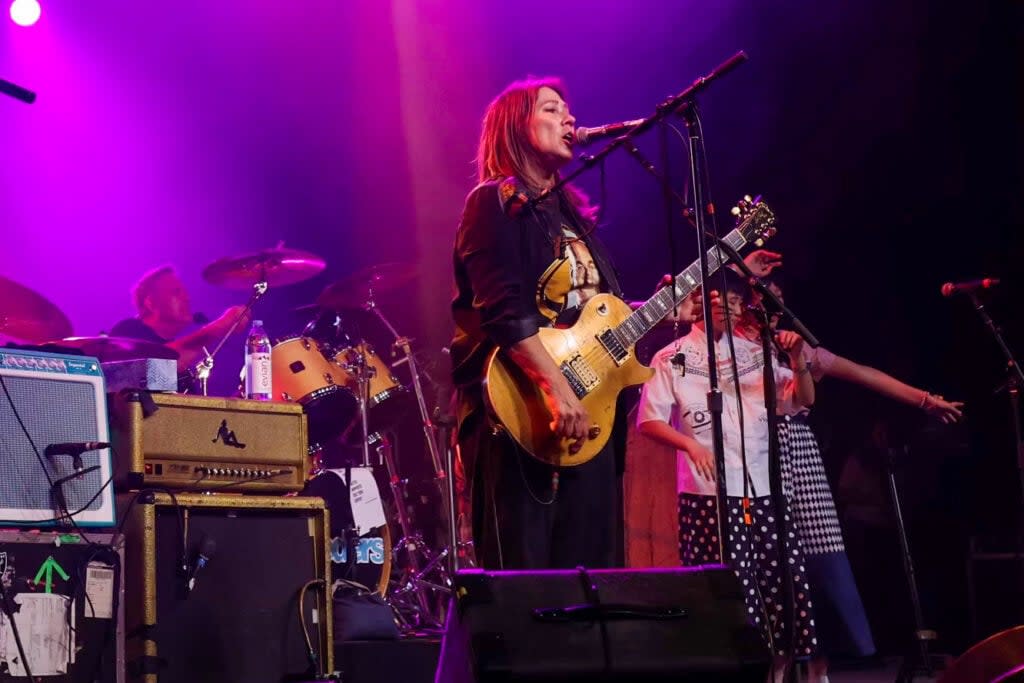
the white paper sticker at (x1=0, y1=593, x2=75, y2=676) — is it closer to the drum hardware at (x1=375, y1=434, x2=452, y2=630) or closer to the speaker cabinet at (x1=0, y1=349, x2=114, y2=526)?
the speaker cabinet at (x1=0, y1=349, x2=114, y2=526)

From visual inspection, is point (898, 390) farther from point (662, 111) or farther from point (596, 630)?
point (596, 630)

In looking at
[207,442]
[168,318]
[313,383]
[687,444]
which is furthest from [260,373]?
[168,318]

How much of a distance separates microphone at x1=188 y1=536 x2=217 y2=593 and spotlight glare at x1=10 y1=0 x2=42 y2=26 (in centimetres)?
484

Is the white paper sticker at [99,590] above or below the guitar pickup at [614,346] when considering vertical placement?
below

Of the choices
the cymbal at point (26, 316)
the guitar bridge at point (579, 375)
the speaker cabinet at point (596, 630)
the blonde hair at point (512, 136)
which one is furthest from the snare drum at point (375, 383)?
the speaker cabinet at point (596, 630)

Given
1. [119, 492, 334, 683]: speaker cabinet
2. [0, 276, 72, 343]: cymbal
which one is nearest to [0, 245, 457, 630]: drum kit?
[0, 276, 72, 343]: cymbal

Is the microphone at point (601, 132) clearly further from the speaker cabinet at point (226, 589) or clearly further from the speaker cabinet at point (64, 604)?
the speaker cabinet at point (64, 604)

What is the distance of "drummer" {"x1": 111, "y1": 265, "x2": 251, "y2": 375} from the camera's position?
6926 mm

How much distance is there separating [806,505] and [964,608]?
8.62 feet

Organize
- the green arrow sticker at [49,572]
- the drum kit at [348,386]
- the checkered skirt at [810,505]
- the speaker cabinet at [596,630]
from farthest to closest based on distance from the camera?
the drum kit at [348,386], the checkered skirt at [810,505], the green arrow sticker at [49,572], the speaker cabinet at [596,630]

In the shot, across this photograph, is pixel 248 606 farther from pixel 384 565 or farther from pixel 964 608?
pixel 964 608

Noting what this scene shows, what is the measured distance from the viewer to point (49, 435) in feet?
10.9

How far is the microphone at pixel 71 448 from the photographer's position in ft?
10.7

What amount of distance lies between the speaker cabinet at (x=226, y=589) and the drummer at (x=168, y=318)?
3236mm
